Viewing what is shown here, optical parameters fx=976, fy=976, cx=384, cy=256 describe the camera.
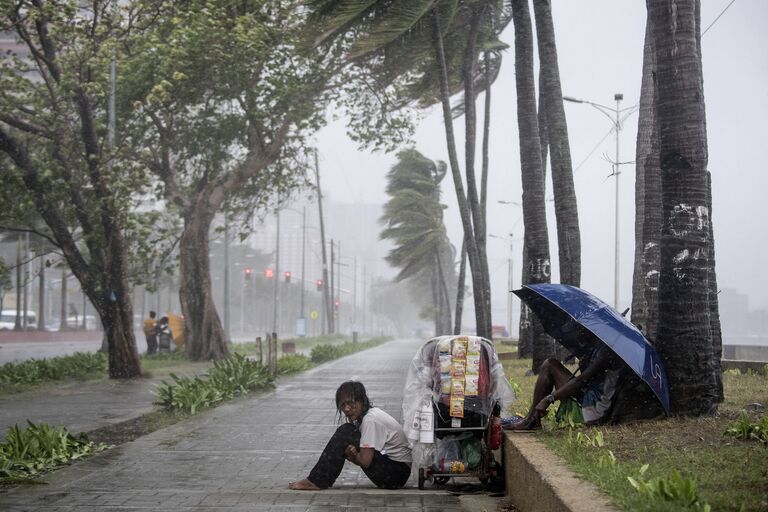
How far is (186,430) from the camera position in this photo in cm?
1262

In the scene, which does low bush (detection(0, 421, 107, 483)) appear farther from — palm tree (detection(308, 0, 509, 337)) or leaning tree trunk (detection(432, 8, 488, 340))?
leaning tree trunk (detection(432, 8, 488, 340))

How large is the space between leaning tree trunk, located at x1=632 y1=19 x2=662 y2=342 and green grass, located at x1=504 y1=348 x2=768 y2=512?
138 inches

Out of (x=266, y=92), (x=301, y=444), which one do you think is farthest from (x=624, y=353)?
(x=266, y=92)

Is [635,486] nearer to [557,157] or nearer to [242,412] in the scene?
[242,412]

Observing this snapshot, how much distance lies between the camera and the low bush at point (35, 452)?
8.52 m

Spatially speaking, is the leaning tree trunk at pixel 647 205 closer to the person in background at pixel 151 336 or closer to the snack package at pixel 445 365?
the snack package at pixel 445 365

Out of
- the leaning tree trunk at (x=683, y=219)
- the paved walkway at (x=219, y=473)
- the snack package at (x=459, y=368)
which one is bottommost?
the paved walkway at (x=219, y=473)

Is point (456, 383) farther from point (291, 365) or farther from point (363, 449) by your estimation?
point (291, 365)

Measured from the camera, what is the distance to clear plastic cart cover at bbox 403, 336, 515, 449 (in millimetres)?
8059

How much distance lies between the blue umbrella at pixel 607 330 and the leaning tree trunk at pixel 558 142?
7.69 m

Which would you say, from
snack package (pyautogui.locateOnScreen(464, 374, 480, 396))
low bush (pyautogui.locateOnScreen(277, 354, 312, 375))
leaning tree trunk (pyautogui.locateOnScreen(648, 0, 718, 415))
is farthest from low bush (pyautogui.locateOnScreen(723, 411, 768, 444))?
low bush (pyautogui.locateOnScreen(277, 354, 312, 375))

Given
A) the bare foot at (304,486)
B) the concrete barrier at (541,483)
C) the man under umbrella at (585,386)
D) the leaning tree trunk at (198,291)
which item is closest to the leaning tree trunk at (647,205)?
the man under umbrella at (585,386)

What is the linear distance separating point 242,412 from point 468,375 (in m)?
7.62

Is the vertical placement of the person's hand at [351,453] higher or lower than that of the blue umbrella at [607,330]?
lower
